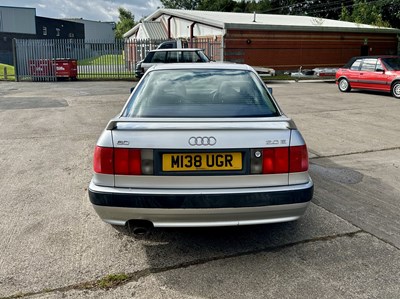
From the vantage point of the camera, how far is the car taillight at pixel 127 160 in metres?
2.91

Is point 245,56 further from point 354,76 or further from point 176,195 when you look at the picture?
point 176,195

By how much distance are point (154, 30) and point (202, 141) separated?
30220 mm

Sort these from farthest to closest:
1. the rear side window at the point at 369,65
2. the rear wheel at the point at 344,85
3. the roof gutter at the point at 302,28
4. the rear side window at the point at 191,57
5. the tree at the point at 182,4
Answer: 1. the tree at the point at 182,4
2. the roof gutter at the point at 302,28
3. the rear side window at the point at 191,57
4. the rear wheel at the point at 344,85
5. the rear side window at the point at 369,65

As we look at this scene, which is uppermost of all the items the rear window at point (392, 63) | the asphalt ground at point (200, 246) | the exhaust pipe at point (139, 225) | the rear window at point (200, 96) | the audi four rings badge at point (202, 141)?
the rear window at point (392, 63)

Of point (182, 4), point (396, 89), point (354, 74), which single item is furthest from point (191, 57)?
point (182, 4)

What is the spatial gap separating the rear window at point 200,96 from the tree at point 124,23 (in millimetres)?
70866

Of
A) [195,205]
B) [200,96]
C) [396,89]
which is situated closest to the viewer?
[195,205]

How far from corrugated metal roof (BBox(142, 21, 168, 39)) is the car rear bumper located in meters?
29.1

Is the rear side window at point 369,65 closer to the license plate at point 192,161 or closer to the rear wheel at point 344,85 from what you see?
the rear wheel at point 344,85

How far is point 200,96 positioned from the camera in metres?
3.68

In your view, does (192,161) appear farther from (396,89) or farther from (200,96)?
(396,89)

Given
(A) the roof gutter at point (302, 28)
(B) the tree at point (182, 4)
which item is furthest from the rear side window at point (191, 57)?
(B) the tree at point (182, 4)

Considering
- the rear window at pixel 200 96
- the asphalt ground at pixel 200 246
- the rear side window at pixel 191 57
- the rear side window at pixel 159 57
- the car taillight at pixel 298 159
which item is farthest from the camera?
the rear side window at pixel 159 57

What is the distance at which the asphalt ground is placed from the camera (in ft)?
9.13
